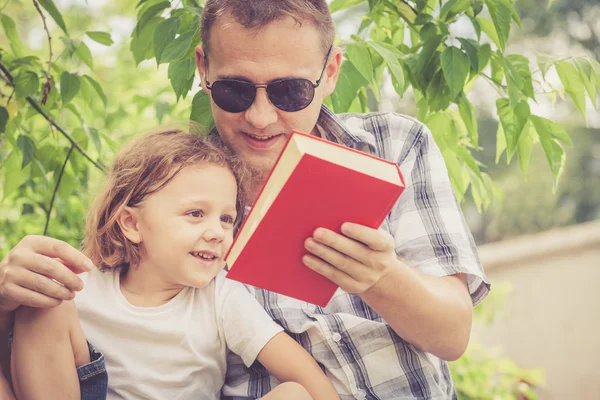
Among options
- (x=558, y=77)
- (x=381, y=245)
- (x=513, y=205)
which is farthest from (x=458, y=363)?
(x=513, y=205)

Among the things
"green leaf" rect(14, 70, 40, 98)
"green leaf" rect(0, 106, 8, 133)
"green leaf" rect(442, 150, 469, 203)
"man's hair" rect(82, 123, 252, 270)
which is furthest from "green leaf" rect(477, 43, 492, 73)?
"green leaf" rect(0, 106, 8, 133)

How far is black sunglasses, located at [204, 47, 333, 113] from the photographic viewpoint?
6.27 ft

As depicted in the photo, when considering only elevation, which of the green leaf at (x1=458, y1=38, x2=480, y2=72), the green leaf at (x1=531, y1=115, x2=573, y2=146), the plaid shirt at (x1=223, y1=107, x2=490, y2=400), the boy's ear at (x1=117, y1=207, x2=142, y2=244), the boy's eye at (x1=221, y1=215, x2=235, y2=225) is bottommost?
the plaid shirt at (x1=223, y1=107, x2=490, y2=400)

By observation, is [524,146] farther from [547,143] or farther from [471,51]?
[471,51]

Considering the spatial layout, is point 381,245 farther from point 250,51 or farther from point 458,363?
point 458,363

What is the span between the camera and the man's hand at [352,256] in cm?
138

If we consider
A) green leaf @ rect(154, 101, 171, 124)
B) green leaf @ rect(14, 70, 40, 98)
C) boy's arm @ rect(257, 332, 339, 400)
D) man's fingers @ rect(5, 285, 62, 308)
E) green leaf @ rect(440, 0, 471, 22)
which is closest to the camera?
man's fingers @ rect(5, 285, 62, 308)

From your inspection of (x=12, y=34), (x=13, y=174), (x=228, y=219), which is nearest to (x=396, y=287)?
(x=228, y=219)

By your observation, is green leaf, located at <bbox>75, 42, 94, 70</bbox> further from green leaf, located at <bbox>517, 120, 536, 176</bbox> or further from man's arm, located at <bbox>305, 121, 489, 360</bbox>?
green leaf, located at <bbox>517, 120, 536, 176</bbox>

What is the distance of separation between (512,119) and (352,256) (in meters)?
0.98

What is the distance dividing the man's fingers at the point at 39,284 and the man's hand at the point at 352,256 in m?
0.52

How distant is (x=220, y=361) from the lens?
5.93ft

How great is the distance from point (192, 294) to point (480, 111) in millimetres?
20633

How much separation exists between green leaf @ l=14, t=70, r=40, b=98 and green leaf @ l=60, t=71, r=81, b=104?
12 centimetres
